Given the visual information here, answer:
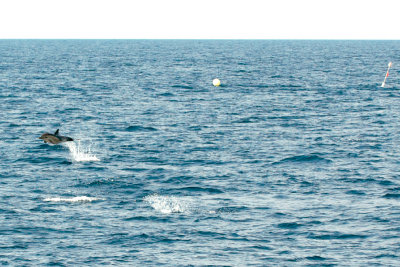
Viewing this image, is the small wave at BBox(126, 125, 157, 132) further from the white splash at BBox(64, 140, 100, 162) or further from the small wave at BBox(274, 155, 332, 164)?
the small wave at BBox(274, 155, 332, 164)

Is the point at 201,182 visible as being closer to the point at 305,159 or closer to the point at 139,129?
the point at 305,159

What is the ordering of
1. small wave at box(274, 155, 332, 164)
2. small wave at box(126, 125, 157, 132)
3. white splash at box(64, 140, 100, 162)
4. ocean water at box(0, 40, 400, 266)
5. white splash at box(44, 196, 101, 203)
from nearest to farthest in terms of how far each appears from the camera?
ocean water at box(0, 40, 400, 266)
white splash at box(44, 196, 101, 203)
small wave at box(274, 155, 332, 164)
white splash at box(64, 140, 100, 162)
small wave at box(126, 125, 157, 132)

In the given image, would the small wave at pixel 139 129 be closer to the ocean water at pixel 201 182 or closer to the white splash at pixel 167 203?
the ocean water at pixel 201 182

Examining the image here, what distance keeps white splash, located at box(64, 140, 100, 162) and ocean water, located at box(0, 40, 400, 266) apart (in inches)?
6.5

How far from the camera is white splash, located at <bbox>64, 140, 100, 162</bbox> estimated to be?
46969mm

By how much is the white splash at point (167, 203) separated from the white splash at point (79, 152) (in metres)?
11.4

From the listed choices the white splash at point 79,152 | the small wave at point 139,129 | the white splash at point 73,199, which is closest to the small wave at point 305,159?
the white splash at point 79,152

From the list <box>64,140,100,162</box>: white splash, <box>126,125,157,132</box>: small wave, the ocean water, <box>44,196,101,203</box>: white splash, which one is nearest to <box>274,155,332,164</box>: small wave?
the ocean water

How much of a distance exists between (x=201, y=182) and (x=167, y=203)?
500 centimetres

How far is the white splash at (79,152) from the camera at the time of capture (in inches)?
1849

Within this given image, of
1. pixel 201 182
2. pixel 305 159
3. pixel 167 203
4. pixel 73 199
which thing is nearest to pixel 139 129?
pixel 305 159

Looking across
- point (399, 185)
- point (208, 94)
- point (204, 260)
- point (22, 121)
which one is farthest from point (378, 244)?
point (208, 94)

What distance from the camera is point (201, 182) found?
4000 centimetres

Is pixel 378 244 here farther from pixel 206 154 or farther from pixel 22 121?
pixel 22 121
